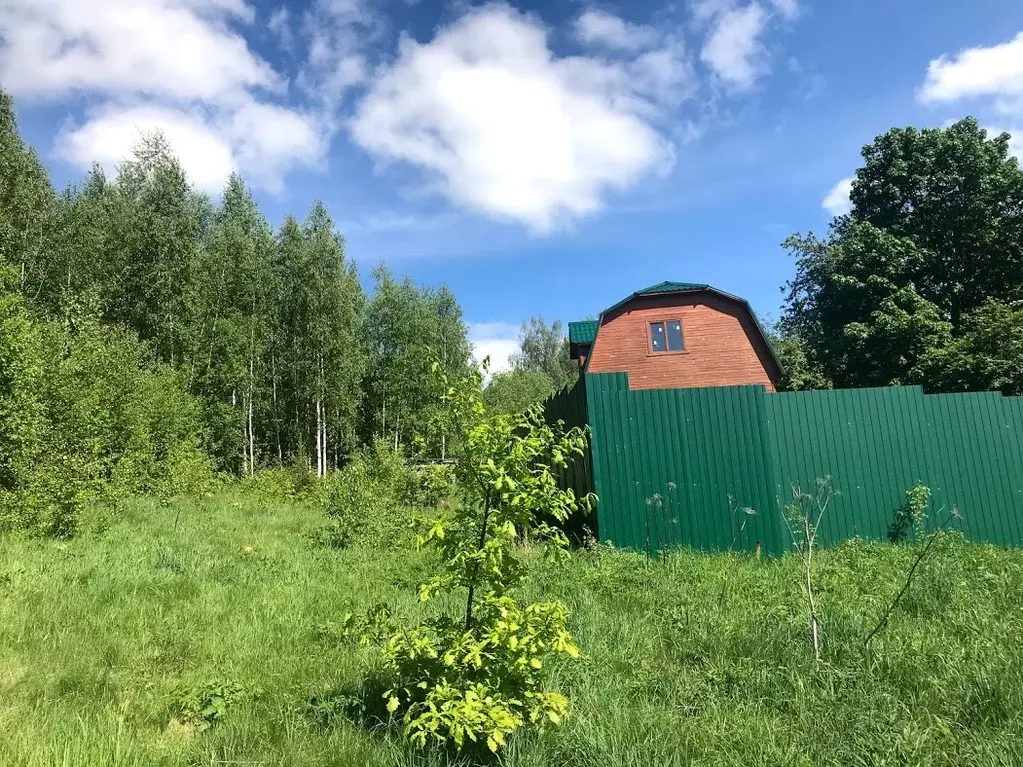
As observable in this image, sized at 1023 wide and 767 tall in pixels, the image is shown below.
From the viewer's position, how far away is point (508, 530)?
8.13ft

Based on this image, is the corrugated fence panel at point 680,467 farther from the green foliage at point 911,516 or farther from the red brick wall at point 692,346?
the red brick wall at point 692,346

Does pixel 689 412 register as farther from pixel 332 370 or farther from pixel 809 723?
pixel 332 370

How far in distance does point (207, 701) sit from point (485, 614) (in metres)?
1.87

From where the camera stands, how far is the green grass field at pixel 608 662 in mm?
2678

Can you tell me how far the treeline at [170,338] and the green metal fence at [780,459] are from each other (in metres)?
7.66

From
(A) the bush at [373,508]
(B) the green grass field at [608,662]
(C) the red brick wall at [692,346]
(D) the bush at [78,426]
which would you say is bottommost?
(B) the green grass field at [608,662]

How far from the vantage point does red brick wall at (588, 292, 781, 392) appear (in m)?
19.7

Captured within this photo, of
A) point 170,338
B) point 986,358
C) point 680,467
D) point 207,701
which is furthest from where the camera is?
point 170,338

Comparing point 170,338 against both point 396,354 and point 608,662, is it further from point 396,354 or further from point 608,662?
point 608,662

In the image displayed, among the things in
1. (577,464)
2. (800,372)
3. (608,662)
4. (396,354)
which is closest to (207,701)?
(608,662)

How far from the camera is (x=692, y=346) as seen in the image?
20.0m

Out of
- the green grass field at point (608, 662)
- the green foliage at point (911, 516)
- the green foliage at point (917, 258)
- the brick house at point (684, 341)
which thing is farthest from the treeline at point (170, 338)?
the green foliage at point (917, 258)

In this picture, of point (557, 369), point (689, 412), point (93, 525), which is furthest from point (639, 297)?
point (557, 369)

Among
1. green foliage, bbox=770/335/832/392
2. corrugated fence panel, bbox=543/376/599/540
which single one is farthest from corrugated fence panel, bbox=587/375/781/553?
green foliage, bbox=770/335/832/392
